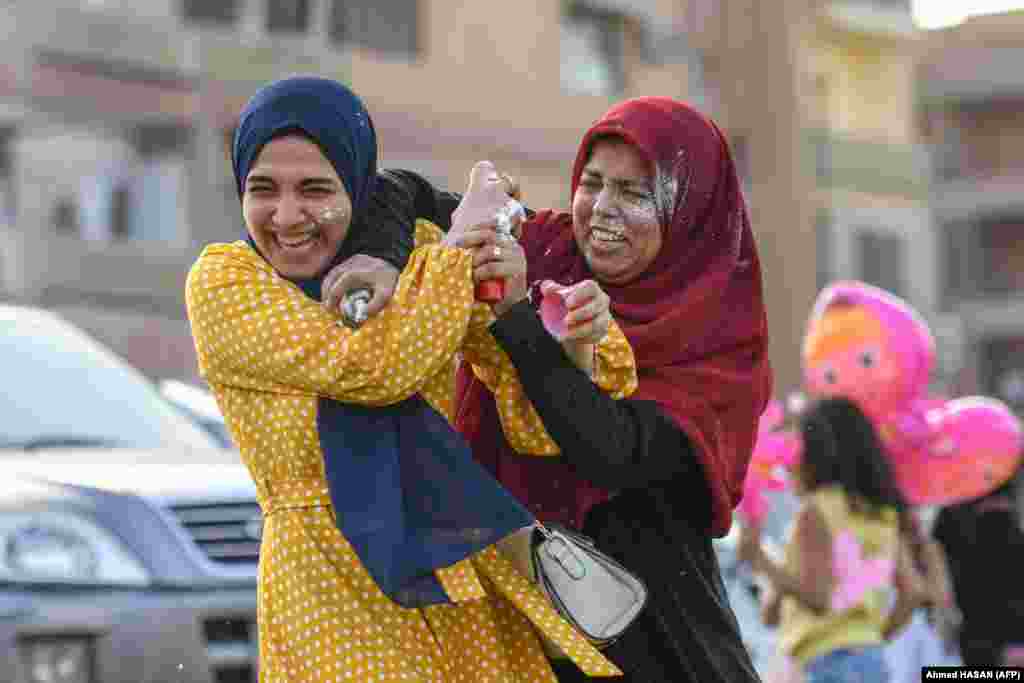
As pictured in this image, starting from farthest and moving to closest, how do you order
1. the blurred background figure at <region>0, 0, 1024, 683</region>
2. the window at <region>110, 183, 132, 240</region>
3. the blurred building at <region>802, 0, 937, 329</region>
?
the blurred building at <region>802, 0, 937, 329</region>, the window at <region>110, 183, 132, 240</region>, the blurred background figure at <region>0, 0, 1024, 683</region>

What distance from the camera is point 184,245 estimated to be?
29172 millimetres

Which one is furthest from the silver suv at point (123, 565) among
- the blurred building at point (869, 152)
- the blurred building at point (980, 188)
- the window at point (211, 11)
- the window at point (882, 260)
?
the blurred building at point (980, 188)

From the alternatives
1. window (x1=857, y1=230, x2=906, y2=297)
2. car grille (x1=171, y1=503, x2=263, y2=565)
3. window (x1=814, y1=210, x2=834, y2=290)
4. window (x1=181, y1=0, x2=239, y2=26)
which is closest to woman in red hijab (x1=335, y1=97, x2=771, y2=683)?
car grille (x1=171, y1=503, x2=263, y2=565)

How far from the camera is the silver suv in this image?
21.0 feet

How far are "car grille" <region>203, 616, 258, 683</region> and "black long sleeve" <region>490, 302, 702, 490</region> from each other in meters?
2.70

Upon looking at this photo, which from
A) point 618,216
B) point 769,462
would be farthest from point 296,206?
point 769,462

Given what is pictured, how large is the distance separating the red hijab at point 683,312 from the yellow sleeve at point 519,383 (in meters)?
0.12

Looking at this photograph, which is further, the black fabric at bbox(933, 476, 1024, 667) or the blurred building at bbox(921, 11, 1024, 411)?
the blurred building at bbox(921, 11, 1024, 411)

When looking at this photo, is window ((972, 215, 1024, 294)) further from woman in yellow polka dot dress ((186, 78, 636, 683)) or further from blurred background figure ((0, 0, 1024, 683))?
woman in yellow polka dot dress ((186, 78, 636, 683))

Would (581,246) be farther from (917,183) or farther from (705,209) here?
(917,183)

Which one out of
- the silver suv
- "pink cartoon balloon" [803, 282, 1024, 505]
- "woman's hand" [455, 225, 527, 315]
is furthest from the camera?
"pink cartoon balloon" [803, 282, 1024, 505]

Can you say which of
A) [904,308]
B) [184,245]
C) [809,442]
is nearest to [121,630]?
[809,442]

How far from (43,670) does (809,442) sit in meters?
3.62

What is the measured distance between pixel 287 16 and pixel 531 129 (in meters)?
5.35
